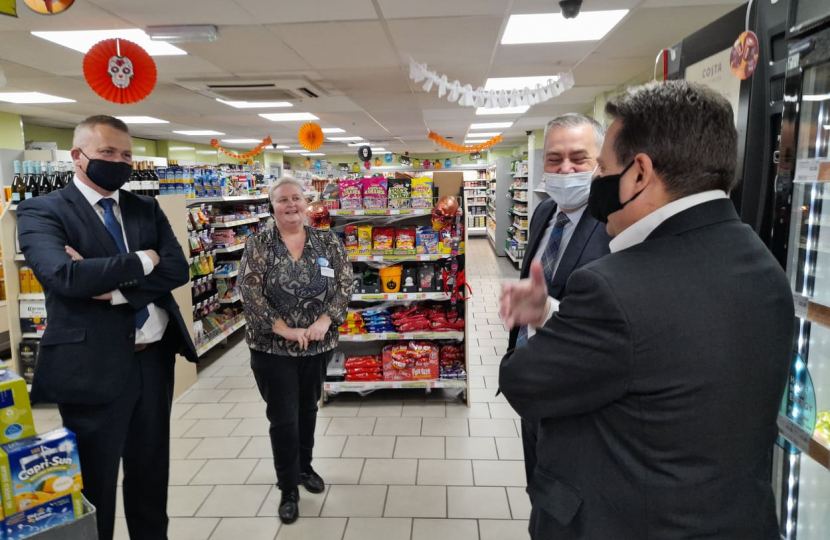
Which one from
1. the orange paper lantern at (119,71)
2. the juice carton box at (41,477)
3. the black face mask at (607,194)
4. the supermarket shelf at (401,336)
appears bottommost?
the supermarket shelf at (401,336)

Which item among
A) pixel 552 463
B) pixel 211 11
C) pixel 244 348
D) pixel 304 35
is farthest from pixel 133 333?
pixel 244 348

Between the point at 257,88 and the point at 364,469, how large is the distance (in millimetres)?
5644

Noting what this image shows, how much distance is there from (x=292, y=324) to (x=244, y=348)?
3812 mm

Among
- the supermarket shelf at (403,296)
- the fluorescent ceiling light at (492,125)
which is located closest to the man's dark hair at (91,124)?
→ the supermarket shelf at (403,296)

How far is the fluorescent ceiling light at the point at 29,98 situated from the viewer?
787cm

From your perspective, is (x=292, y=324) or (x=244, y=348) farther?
(x=244, y=348)

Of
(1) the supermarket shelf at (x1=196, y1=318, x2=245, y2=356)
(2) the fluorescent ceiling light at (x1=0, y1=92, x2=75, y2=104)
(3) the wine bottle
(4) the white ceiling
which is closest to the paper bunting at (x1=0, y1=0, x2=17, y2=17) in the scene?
(4) the white ceiling

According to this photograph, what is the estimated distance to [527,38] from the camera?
16.4 feet

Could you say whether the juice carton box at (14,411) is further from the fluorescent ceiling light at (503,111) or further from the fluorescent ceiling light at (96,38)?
the fluorescent ceiling light at (503,111)

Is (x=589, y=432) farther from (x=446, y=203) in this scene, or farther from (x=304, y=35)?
(x=304, y=35)

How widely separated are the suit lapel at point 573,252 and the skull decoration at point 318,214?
9.19ft

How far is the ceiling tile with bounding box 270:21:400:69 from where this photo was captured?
4.56 metres

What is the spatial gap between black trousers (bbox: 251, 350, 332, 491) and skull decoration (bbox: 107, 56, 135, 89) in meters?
2.26

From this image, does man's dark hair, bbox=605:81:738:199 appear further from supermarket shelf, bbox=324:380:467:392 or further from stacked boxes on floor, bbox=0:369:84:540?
supermarket shelf, bbox=324:380:467:392
